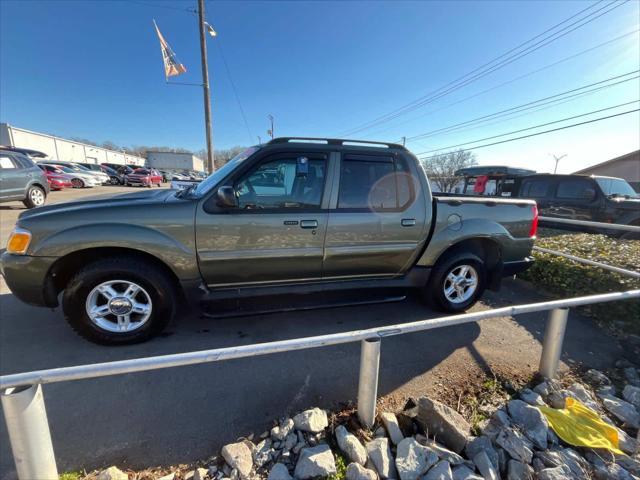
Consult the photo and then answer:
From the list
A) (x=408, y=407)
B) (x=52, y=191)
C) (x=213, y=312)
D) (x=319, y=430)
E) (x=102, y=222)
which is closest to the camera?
(x=319, y=430)

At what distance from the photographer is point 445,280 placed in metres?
3.50

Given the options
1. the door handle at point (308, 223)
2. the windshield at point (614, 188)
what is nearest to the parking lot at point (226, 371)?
the door handle at point (308, 223)

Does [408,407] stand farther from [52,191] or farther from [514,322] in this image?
[52,191]

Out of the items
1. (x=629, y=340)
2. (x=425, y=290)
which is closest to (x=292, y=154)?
(x=425, y=290)

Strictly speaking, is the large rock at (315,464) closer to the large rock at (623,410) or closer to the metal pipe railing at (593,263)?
the large rock at (623,410)

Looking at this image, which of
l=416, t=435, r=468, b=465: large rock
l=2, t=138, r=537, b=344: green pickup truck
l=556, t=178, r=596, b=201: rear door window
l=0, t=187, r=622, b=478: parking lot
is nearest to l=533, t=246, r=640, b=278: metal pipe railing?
l=0, t=187, r=622, b=478: parking lot

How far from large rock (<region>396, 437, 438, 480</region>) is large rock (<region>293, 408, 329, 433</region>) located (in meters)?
0.48

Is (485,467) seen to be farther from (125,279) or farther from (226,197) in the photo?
(125,279)

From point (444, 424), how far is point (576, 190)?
8557 millimetres

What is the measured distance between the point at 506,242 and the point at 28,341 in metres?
5.26

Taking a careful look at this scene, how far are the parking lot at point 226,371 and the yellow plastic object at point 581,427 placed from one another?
1.70 feet

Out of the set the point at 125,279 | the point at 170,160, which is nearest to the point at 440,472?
the point at 125,279

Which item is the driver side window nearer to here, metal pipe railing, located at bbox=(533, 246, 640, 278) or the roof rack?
the roof rack

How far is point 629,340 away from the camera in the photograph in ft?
10.5
